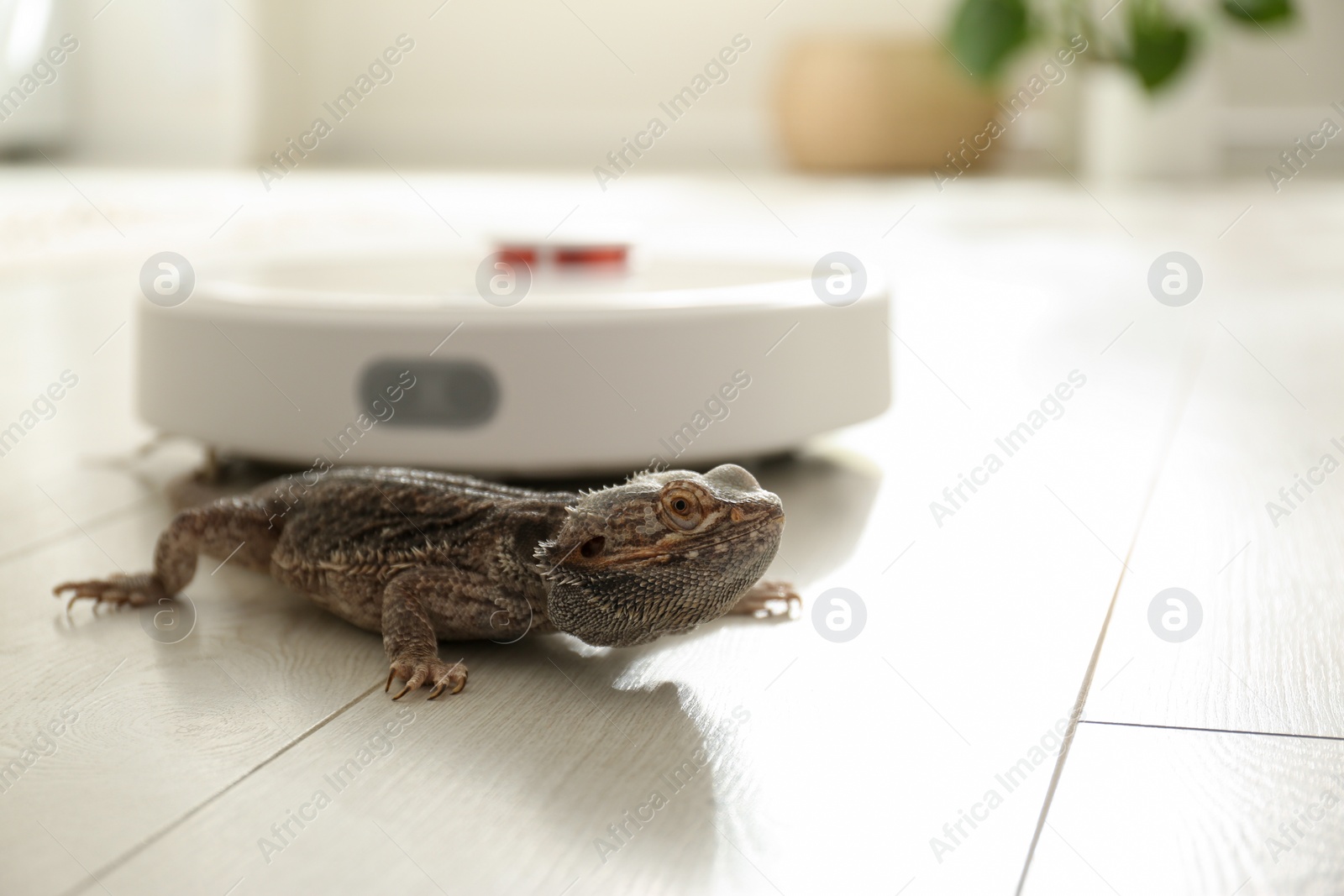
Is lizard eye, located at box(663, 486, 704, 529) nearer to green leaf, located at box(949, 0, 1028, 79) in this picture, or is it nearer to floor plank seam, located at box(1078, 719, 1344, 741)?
floor plank seam, located at box(1078, 719, 1344, 741)

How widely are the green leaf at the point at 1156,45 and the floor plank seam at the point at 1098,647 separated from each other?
393 centimetres

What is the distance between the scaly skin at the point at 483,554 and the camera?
1.02 meters

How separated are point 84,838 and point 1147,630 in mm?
883

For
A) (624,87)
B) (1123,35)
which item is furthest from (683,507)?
(624,87)

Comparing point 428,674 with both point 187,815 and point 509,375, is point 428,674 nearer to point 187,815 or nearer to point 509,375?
point 187,815

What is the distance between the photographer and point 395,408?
1601 mm

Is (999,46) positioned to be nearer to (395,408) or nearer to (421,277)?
(421,277)

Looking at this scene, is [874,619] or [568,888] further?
[874,619]

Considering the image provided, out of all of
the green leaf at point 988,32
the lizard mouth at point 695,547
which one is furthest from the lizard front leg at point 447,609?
the green leaf at point 988,32

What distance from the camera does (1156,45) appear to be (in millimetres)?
5754

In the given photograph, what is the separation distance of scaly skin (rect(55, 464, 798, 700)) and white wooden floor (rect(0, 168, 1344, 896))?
4cm

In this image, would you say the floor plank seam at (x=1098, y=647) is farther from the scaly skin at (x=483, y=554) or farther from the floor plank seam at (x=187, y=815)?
the floor plank seam at (x=187, y=815)

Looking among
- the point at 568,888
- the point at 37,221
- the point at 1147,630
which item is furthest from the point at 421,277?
the point at 37,221

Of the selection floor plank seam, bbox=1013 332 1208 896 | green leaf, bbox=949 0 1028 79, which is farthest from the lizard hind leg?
green leaf, bbox=949 0 1028 79
